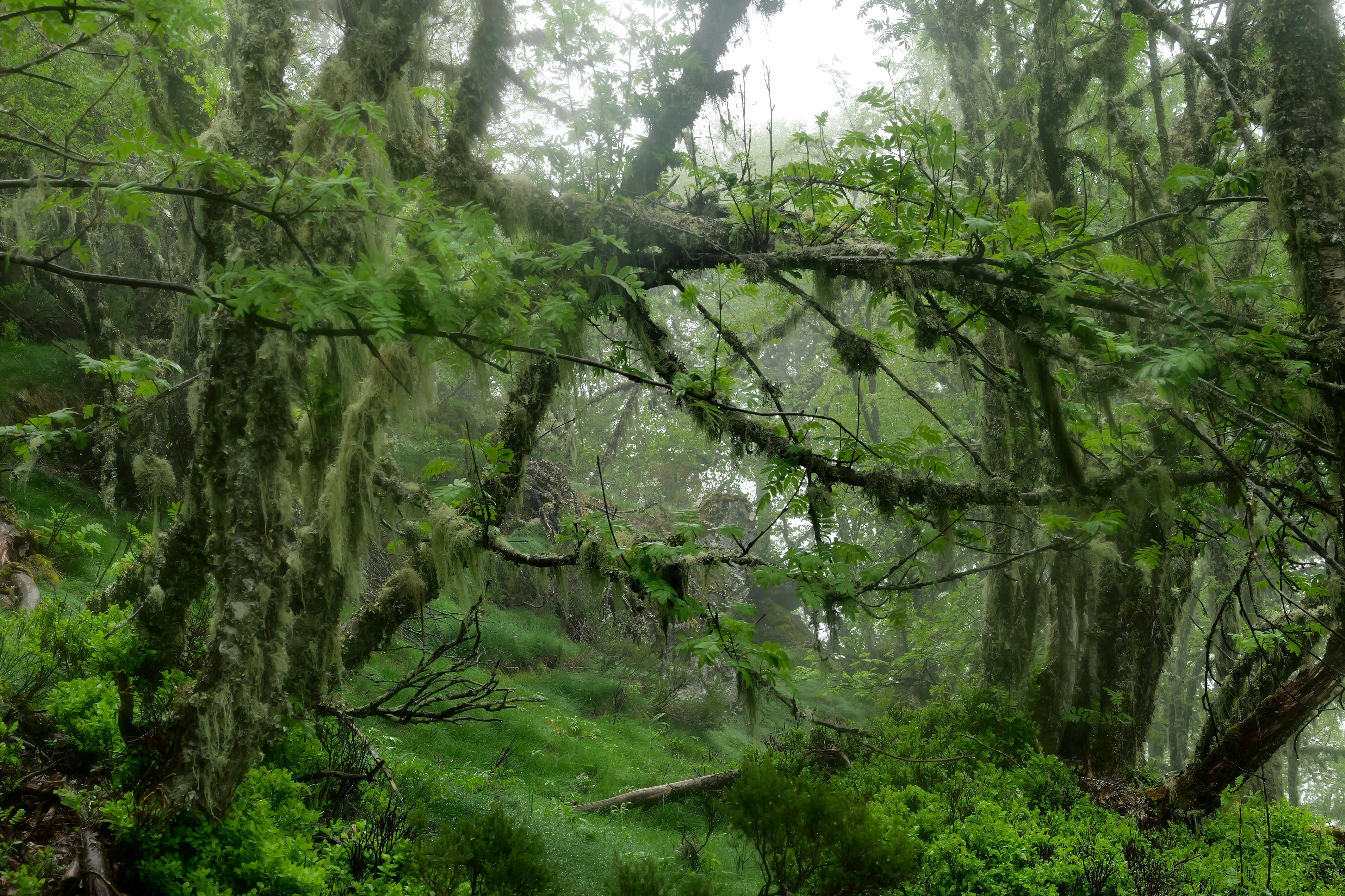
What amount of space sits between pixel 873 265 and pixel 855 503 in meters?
11.7

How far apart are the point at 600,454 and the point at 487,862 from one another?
2.66 meters

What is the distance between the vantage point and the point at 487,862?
167 inches

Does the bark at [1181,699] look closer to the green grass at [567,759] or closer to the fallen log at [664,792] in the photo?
the green grass at [567,759]

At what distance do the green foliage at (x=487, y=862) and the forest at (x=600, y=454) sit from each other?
0.07 feet

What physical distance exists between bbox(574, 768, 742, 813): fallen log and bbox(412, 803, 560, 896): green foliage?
210cm

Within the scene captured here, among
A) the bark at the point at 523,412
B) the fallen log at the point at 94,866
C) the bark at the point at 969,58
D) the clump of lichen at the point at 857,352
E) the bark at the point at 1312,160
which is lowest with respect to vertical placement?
the fallen log at the point at 94,866

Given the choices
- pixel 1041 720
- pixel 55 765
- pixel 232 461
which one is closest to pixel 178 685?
pixel 55 765

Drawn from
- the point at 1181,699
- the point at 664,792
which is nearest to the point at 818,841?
the point at 664,792

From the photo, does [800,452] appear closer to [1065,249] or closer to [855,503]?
[1065,249]

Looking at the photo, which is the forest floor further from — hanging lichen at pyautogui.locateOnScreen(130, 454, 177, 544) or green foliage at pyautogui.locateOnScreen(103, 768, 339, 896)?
green foliage at pyautogui.locateOnScreen(103, 768, 339, 896)

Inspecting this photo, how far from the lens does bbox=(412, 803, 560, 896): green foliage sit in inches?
157

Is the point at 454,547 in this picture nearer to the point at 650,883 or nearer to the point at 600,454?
the point at 600,454

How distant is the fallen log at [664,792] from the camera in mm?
6695

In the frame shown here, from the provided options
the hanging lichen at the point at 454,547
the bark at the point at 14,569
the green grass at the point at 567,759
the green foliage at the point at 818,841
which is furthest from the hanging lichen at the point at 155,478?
the green foliage at the point at 818,841
